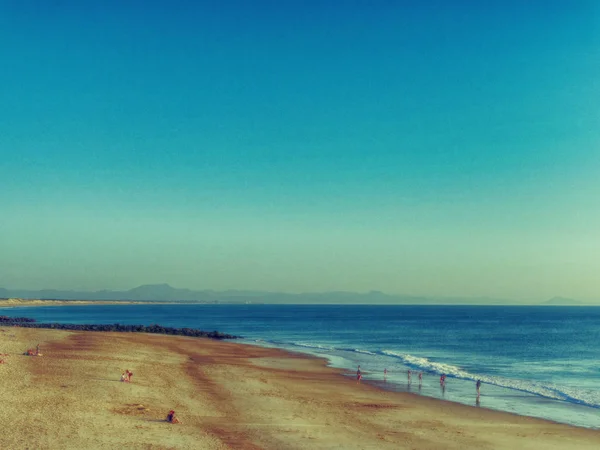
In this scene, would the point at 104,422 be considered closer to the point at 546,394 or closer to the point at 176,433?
the point at 176,433

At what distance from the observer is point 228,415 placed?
91.8 feet

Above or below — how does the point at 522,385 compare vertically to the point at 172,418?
below

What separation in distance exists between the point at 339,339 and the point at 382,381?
159 ft

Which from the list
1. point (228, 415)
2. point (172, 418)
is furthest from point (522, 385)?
point (172, 418)

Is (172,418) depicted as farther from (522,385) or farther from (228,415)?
(522,385)

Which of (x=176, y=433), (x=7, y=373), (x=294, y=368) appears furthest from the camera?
(x=294, y=368)

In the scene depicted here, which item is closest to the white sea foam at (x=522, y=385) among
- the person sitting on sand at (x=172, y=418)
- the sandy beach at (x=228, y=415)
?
the sandy beach at (x=228, y=415)

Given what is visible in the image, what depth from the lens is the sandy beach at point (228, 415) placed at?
22547 mm

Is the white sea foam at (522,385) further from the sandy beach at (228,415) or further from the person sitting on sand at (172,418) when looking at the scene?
the person sitting on sand at (172,418)

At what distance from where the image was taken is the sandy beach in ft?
74.0

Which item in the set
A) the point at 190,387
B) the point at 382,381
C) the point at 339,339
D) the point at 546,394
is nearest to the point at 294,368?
the point at 382,381

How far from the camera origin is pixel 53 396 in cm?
2845

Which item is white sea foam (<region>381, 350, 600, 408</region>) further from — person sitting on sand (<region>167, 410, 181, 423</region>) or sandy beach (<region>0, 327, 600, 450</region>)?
person sitting on sand (<region>167, 410, 181, 423</region>)

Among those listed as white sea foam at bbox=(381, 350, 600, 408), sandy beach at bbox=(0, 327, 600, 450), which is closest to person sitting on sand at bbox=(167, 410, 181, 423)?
sandy beach at bbox=(0, 327, 600, 450)
